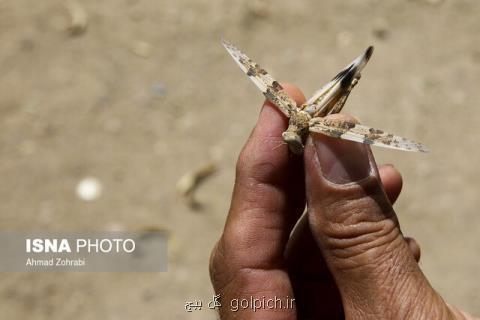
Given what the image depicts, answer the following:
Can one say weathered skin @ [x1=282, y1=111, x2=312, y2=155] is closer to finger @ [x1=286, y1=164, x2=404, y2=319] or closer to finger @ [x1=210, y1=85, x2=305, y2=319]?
finger @ [x1=210, y1=85, x2=305, y2=319]

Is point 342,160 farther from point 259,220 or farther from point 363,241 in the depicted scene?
point 259,220

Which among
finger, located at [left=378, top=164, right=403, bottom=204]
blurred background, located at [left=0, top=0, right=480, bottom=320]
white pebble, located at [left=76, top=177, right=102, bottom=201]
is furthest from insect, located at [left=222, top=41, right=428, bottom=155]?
white pebble, located at [left=76, top=177, right=102, bottom=201]

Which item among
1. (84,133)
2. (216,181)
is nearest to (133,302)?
(216,181)

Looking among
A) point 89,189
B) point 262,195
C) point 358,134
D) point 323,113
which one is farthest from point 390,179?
point 89,189

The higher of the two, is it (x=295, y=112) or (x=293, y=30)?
(x=293, y=30)

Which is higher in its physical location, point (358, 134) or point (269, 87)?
point (269, 87)

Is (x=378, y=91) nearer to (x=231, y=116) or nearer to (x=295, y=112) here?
(x=231, y=116)

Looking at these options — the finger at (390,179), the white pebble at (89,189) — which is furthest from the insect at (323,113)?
the white pebble at (89,189)
